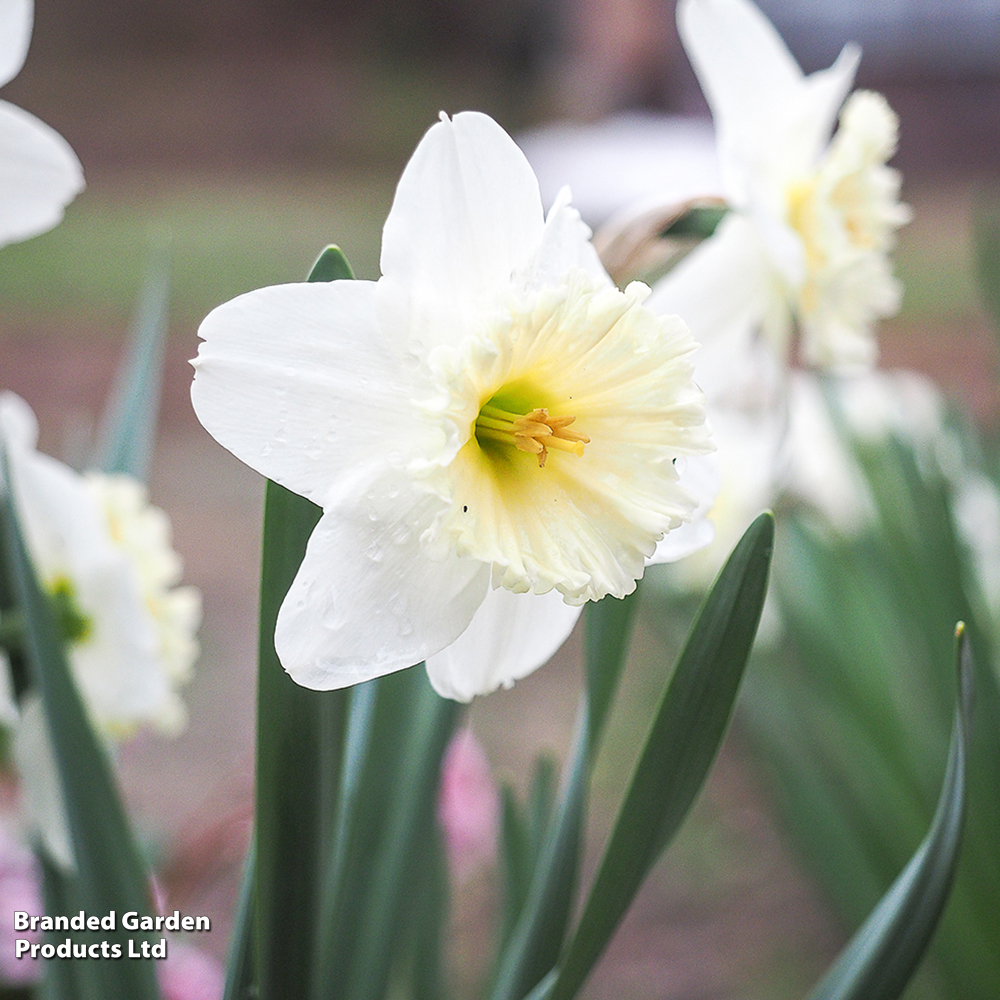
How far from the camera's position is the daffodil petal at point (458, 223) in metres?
0.35

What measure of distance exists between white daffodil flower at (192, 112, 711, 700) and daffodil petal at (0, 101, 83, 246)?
0.16 m

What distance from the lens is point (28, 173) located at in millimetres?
440

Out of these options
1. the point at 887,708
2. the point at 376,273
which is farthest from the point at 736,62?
the point at 376,273

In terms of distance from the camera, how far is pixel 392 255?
1.16 ft

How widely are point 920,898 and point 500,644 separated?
19 cm

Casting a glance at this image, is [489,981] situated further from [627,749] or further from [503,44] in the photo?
[503,44]

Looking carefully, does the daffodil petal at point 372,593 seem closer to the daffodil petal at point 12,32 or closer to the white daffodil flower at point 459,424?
the white daffodil flower at point 459,424

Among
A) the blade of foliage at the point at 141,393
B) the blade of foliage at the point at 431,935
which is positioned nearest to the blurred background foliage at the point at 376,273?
the blade of foliage at the point at 431,935

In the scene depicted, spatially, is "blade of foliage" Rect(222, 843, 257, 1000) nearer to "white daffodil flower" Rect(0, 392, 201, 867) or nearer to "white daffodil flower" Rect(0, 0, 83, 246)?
"white daffodil flower" Rect(0, 392, 201, 867)

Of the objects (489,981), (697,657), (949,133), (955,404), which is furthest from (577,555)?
(949,133)

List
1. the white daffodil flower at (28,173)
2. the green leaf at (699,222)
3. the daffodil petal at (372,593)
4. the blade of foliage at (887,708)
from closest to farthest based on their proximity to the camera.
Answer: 1. the daffodil petal at (372,593)
2. the white daffodil flower at (28,173)
3. the green leaf at (699,222)
4. the blade of foliage at (887,708)

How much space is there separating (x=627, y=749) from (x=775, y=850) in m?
0.27

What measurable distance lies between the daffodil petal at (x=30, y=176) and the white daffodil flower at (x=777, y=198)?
0.98 ft

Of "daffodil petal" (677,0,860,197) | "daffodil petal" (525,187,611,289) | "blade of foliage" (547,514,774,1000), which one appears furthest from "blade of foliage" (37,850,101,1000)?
"daffodil petal" (677,0,860,197)
